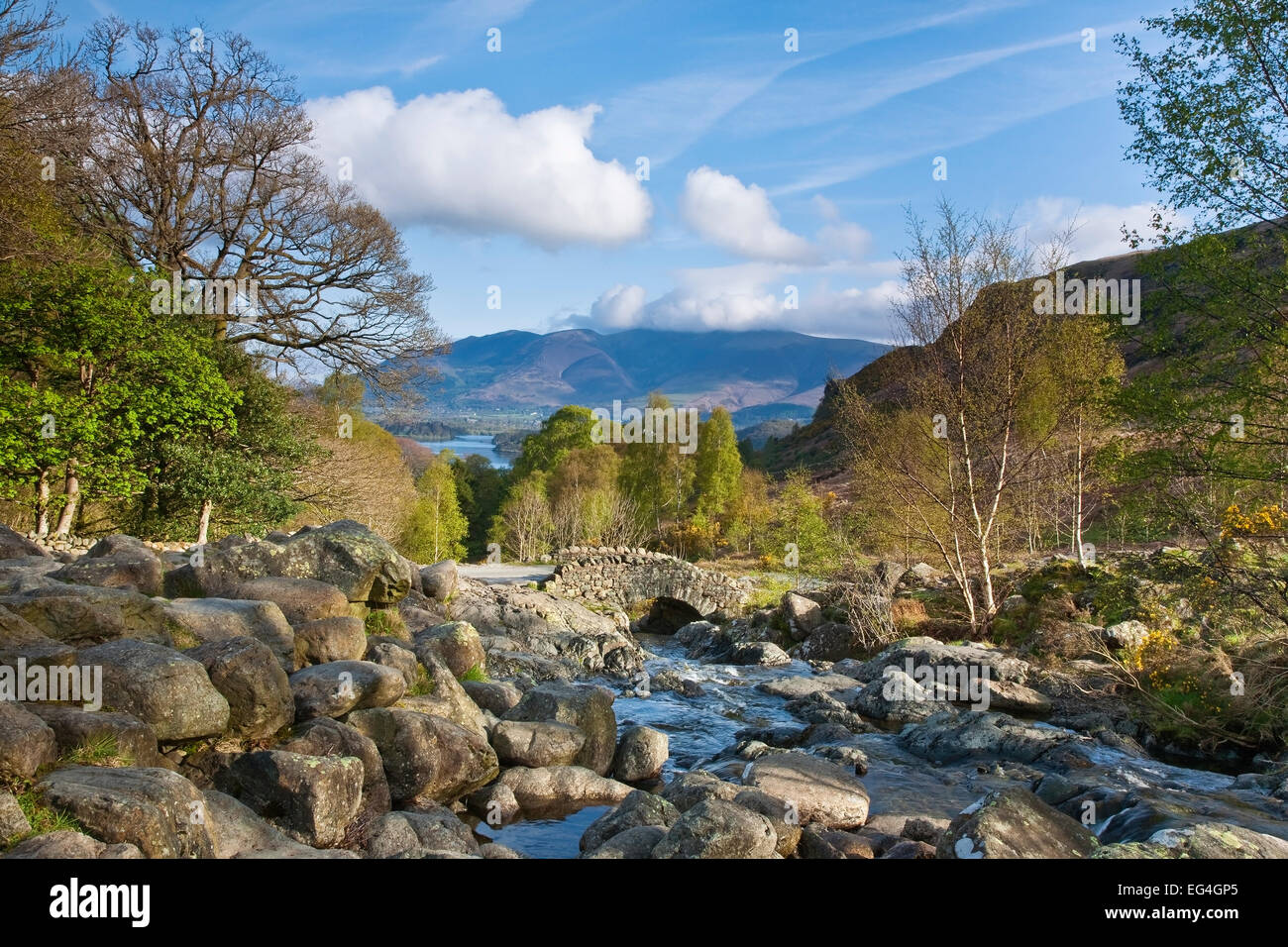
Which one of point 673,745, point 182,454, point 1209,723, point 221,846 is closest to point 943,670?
point 1209,723

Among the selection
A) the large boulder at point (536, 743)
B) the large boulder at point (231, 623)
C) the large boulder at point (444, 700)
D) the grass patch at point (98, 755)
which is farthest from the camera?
the large boulder at point (536, 743)

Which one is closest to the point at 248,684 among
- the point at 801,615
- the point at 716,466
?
the point at 801,615

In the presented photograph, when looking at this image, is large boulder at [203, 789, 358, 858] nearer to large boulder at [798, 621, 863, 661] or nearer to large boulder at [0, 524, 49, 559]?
large boulder at [0, 524, 49, 559]

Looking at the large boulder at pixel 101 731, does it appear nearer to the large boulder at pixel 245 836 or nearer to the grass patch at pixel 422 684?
the large boulder at pixel 245 836

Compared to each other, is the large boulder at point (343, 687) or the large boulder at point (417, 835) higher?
the large boulder at point (343, 687)

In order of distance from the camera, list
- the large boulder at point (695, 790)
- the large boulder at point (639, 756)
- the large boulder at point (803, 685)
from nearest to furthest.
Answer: the large boulder at point (695, 790) → the large boulder at point (639, 756) → the large boulder at point (803, 685)

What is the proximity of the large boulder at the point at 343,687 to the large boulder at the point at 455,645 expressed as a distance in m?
2.60

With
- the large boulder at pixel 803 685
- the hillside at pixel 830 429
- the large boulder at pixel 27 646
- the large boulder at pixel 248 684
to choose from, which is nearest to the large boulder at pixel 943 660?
the large boulder at pixel 803 685

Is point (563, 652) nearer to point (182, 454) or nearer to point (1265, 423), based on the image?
point (182, 454)

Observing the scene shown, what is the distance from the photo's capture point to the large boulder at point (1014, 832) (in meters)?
7.22

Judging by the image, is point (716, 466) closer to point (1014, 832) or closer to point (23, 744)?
point (1014, 832)

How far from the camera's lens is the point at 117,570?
1129 cm

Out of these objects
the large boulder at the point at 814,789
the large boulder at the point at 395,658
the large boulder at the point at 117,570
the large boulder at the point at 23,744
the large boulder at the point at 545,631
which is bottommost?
the large boulder at the point at 545,631

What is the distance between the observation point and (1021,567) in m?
25.9
